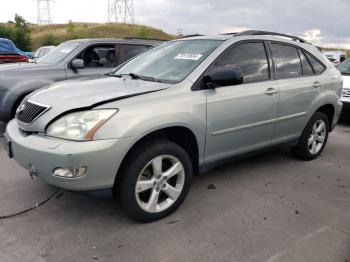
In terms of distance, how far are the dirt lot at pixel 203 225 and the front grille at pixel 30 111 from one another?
0.86m

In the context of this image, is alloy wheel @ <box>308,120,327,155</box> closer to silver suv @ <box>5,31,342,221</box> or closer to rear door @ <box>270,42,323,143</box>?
silver suv @ <box>5,31,342,221</box>

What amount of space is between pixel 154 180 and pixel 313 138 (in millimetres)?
2874

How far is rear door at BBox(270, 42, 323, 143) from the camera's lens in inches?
172

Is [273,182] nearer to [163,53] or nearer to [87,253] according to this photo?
[163,53]

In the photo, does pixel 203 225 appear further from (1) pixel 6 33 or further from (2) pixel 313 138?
(1) pixel 6 33

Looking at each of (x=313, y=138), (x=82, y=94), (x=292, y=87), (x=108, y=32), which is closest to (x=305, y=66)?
(x=292, y=87)

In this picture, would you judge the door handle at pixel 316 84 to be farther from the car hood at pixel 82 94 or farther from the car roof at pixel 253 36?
the car hood at pixel 82 94

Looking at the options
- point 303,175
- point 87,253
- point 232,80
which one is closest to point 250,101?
point 232,80

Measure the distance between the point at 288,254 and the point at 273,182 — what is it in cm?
156

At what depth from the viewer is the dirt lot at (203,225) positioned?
2.81 meters

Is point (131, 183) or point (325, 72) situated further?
point (325, 72)

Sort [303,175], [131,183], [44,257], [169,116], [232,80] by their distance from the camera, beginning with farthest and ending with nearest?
[303,175] → [232,80] → [169,116] → [131,183] → [44,257]

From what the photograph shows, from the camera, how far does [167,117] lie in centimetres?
318

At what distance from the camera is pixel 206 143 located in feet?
11.7
